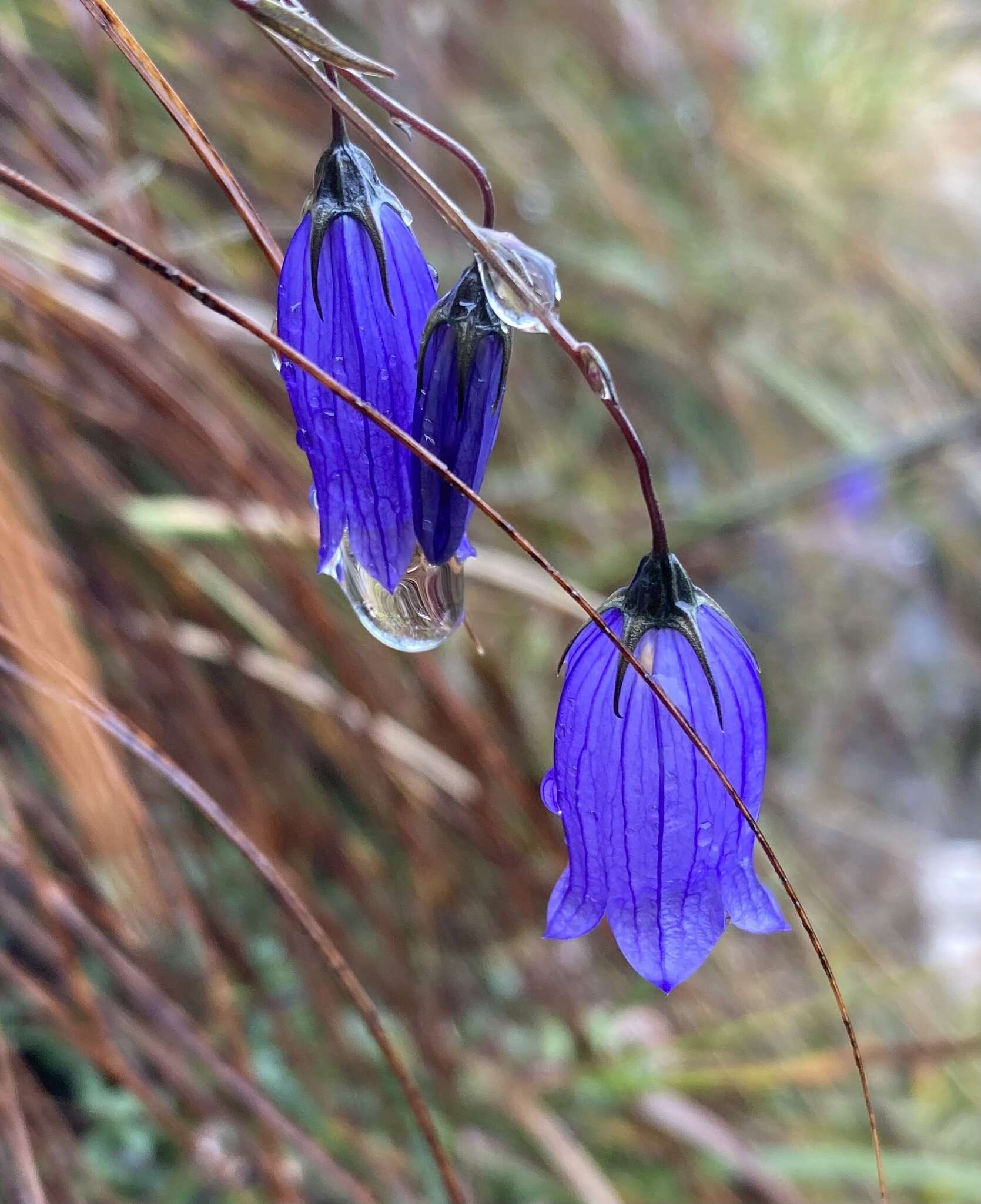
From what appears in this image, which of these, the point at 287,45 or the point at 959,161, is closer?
the point at 287,45

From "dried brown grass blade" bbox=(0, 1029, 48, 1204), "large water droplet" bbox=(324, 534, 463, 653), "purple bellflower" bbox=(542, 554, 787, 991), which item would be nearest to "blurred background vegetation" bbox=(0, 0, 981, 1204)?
"dried brown grass blade" bbox=(0, 1029, 48, 1204)

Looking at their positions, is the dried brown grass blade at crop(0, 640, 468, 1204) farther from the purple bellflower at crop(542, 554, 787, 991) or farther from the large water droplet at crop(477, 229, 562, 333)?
the large water droplet at crop(477, 229, 562, 333)

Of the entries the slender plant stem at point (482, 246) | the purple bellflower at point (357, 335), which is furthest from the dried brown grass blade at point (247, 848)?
the slender plant stem at point (482, 246)

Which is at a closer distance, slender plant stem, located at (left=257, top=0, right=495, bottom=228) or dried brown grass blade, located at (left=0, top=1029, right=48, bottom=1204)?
slender plant stem, located at (left=257, top=0, right=495, bottom=228)

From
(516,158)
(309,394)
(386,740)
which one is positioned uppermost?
(516,158)

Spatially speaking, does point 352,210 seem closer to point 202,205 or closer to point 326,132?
point 202,205

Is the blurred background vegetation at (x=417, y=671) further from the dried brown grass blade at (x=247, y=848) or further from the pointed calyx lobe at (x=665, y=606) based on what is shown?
the pointed calyx lobe at (x=665, y=606)

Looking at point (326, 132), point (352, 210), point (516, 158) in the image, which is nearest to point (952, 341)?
point (516, 158)
